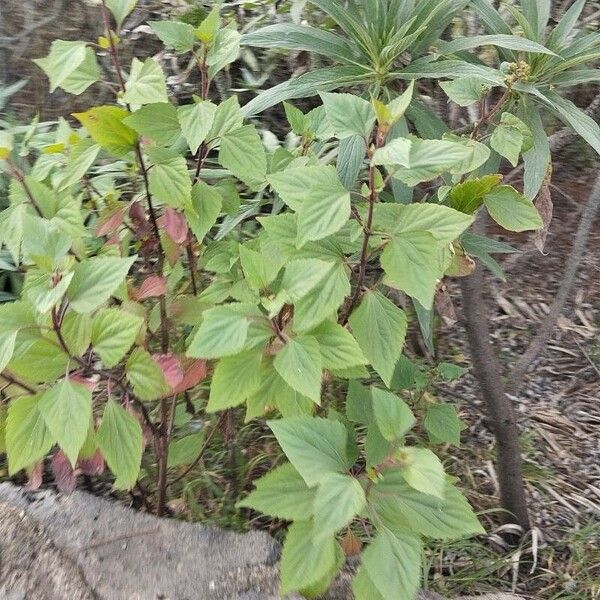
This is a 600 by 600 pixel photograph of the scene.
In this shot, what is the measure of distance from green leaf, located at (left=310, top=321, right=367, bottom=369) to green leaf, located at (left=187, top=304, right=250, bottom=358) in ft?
0.38

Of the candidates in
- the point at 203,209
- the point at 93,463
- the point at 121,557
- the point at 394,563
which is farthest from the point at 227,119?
the point at 121,557

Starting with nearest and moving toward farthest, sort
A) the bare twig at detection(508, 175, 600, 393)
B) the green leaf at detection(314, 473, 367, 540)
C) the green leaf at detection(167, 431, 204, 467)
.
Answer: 1. the green leaf at detection(314, 473, 367, 540)
2. the green leaf at detection(167, 431, 204, 467)
3. the bare twig at detection(508, 175, 600, 393)

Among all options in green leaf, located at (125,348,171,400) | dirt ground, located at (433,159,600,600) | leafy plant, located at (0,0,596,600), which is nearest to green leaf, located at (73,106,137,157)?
leafy plant, located at (0,0,596,600)

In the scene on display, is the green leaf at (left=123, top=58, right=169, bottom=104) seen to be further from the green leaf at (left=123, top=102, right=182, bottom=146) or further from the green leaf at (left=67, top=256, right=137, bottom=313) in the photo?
the green leaf at (left=67, top=256, right=137, bottom=313)

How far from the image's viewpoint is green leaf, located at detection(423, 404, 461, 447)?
4.67ft

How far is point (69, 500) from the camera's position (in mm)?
1366

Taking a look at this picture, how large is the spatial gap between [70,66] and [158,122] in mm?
154

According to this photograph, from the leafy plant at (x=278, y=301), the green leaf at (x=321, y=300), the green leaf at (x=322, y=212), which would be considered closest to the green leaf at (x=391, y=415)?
the leafy plant at (x=278, y=301)

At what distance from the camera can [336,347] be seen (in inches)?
37.0

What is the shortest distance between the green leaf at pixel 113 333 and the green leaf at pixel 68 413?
58 millimetres

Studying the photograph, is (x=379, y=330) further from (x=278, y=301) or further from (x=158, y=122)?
(x=158, y=122)

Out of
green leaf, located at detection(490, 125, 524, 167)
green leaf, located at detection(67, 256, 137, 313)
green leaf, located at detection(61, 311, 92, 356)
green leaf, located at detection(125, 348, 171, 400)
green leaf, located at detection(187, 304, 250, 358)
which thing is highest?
green leaf, located at detection(490, 125, 524, 167)

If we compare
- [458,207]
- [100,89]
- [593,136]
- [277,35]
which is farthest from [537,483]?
[100,89]

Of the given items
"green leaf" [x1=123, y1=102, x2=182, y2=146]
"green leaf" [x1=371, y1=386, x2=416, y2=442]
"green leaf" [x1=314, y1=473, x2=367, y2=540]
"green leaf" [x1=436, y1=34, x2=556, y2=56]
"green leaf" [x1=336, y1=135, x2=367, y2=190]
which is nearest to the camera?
"green leaf" [x1=314, y1=473, x2=367, y2=540]
